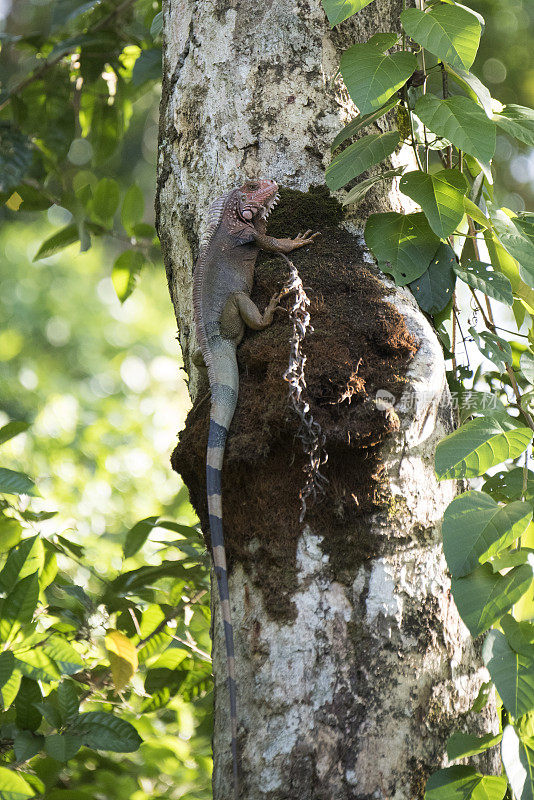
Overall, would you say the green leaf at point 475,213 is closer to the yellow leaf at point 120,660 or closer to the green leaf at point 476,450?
the green leaf at point 476,450

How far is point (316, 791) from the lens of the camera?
1.62 meters

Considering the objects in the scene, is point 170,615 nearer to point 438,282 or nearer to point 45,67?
point 438,282

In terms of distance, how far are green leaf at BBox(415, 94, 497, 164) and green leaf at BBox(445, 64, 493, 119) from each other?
48mm

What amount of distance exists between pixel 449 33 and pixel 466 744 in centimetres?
164

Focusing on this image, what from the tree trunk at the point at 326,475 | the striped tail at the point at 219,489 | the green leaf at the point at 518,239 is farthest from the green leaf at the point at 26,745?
the green leaf at the point at 518,239

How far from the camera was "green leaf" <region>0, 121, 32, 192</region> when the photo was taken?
352 centimetres

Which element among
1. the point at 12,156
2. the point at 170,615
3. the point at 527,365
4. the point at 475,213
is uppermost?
the point at 12,156

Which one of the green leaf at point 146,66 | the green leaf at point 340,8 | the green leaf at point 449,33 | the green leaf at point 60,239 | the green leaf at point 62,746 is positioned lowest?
the green leaf at point 62,746

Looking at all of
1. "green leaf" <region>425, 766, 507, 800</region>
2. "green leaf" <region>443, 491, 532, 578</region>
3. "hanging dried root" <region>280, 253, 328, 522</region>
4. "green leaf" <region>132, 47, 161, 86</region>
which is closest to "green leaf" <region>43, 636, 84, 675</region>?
"hanging dried root" <region>280, 253, 328, 522</region>

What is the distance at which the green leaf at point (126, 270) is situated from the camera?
129 inches

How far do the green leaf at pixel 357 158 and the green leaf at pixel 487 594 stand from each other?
1.04m

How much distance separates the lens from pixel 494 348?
2.15m

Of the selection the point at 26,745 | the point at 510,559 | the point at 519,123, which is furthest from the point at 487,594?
the point at 26,745

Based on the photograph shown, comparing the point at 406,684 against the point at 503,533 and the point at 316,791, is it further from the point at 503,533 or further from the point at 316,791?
the point at 503,533
